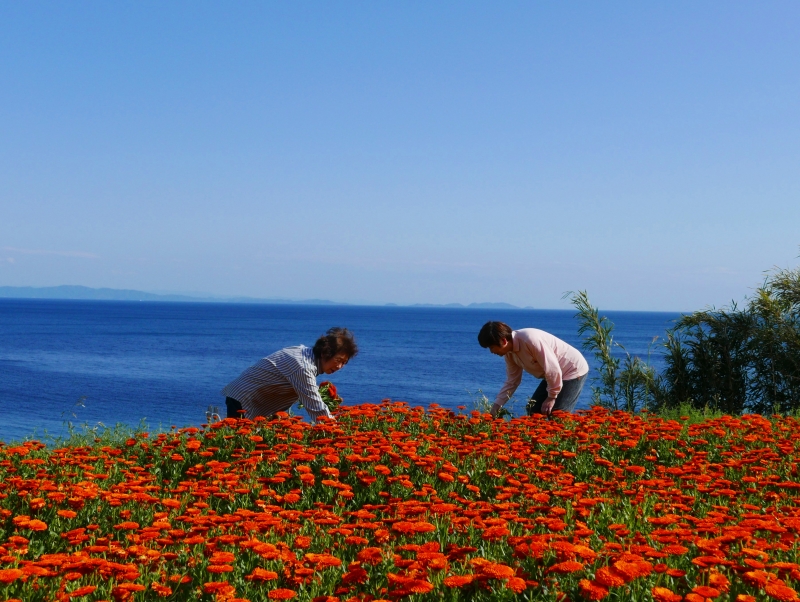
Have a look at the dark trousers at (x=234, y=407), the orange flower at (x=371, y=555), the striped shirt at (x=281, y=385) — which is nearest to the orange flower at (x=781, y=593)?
the orange flower at (x=371, y=555)

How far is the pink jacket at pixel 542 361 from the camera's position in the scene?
27.2ft

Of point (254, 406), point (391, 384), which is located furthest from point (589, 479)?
point (391, 384)

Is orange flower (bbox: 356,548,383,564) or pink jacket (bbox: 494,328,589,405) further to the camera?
pink jacket (bbox: 494,328,589,405)

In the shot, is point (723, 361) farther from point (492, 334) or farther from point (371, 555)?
point (371, 555)

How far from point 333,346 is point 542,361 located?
2.57m

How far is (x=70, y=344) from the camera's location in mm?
85750

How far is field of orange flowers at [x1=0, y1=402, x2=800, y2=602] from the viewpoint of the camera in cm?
331

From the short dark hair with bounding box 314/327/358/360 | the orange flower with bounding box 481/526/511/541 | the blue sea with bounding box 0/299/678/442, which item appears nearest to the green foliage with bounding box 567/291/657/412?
the blue sea with bounding box 0/299/678/442

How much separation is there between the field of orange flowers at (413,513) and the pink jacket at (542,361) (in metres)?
0.62

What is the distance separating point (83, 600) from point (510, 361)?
6.15 metres

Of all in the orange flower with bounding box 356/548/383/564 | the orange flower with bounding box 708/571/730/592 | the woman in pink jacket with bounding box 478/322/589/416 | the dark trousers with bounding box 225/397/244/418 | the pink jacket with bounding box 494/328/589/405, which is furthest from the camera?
the pink jacket with bounding box 494/328/589/405

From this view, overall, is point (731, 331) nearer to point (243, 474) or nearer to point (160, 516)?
point (243, 474)

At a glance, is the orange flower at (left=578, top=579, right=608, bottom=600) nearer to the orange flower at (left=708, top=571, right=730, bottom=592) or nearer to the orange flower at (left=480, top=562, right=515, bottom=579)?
the orange flower at (left=480, top=562, right=515, bottom=579)

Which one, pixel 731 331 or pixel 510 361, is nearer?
pixel 510 361
